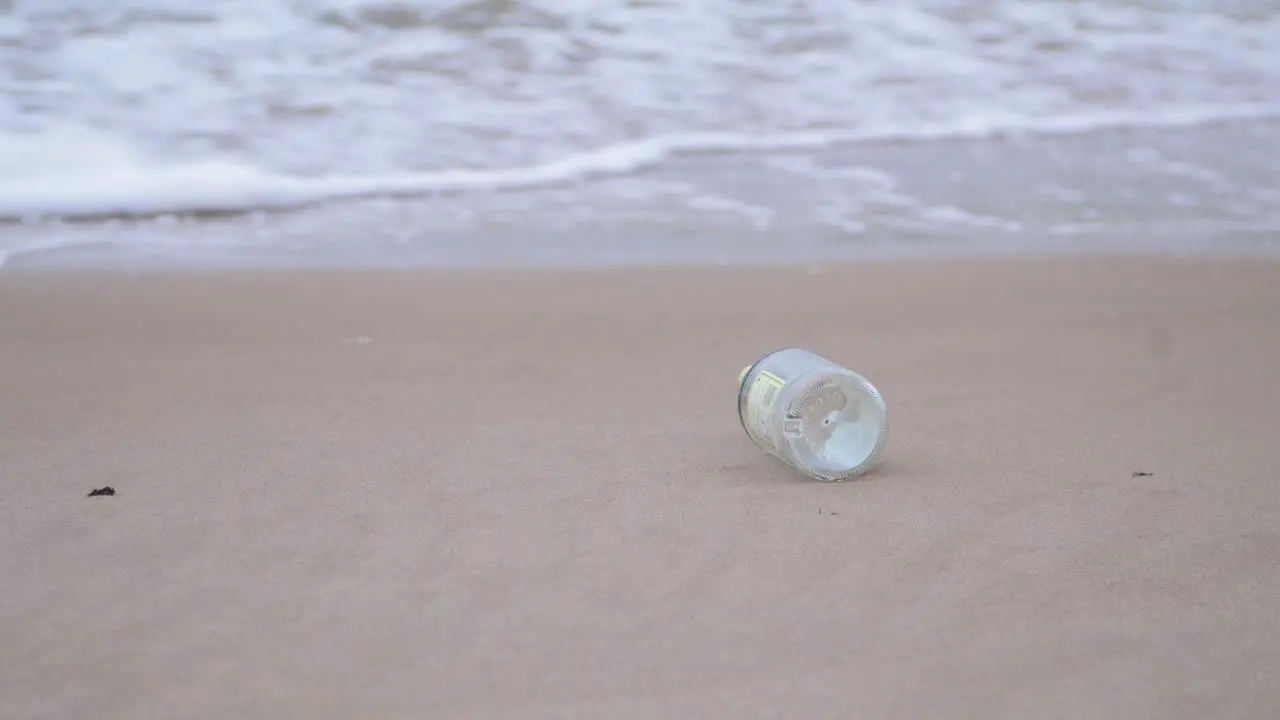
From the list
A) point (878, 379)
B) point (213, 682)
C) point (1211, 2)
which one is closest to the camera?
point (213, 682)

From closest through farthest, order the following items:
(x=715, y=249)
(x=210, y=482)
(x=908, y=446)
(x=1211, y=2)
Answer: (x=210, y=482) → (x=908, y=446) → (x=715, y=249) → (x=1211, y=2)

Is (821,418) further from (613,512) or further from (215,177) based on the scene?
(215,177)

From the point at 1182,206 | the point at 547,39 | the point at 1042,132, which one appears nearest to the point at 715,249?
the point at 1182,206

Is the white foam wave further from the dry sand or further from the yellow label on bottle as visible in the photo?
the yellow label on bottle

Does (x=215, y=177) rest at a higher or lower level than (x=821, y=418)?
lower

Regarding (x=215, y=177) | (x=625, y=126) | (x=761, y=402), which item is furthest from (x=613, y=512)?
(x=625, y=126)

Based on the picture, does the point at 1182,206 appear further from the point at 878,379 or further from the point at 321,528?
the point at 321,528
